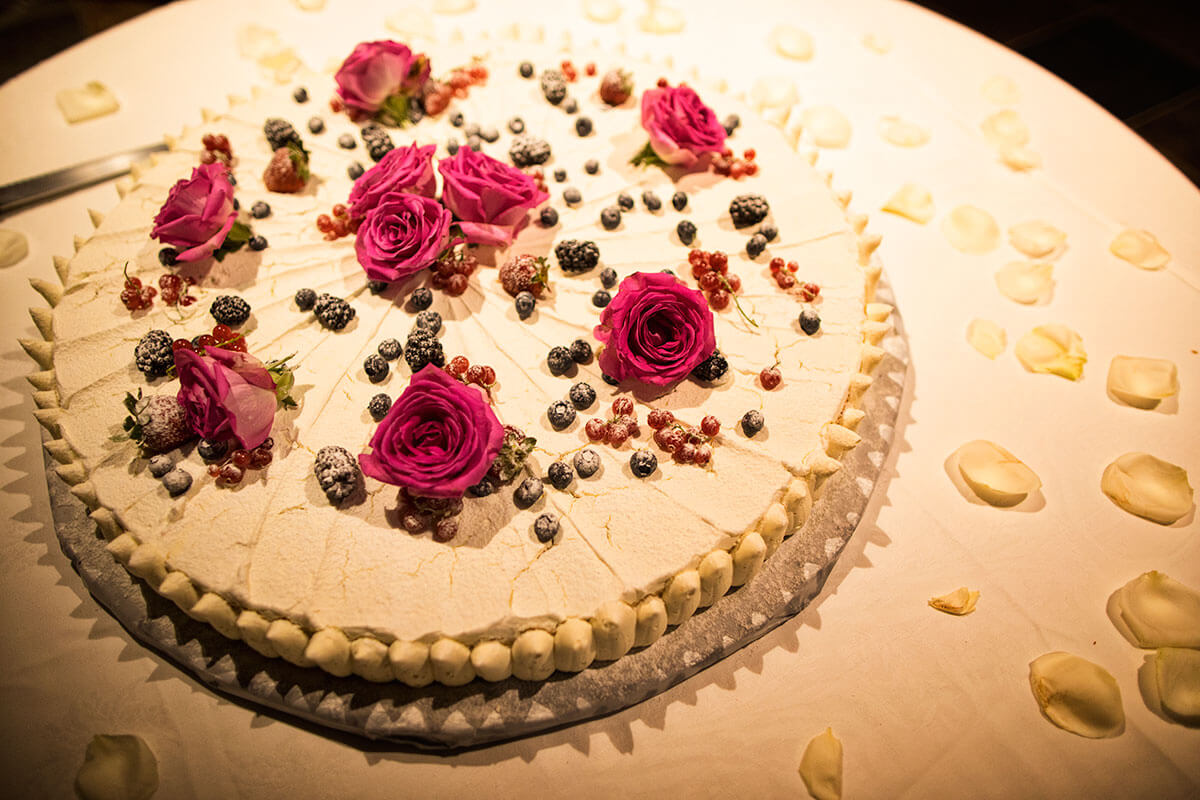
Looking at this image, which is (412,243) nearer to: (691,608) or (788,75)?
(691,608)

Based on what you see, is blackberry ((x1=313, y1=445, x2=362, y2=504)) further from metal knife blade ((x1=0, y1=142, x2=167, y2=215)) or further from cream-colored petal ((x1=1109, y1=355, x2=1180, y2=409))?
cream-colored petal ((x1=1109, y1=355, x2=1180, y2=409))

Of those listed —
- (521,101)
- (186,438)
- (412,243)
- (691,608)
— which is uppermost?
(521,101)

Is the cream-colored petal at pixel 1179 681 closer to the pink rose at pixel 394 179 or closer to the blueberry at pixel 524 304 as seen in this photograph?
the blueberry at pixel 524 304

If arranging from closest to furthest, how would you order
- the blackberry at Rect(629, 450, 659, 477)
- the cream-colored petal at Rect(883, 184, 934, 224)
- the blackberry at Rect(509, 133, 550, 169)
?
the blackberry at Rect(629, 450, 659, 477)
the blackberry at Rect(509, 133, 550, 169)
the cream-colored petal at Rect(883, 184, 934, 224)

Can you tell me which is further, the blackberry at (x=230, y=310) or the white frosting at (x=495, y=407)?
the blackberry at (x=230, y=310)

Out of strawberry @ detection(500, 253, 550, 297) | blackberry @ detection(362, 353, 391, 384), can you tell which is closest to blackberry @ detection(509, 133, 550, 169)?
strawberry @ detection(500, 253, 550, 297)

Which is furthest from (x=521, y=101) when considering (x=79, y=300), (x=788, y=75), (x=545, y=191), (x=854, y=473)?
(x=854, y=473)

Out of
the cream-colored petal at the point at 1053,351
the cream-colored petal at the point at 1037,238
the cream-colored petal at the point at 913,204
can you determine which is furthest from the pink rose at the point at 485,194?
the cream-colored petal at the point at 1037,238
